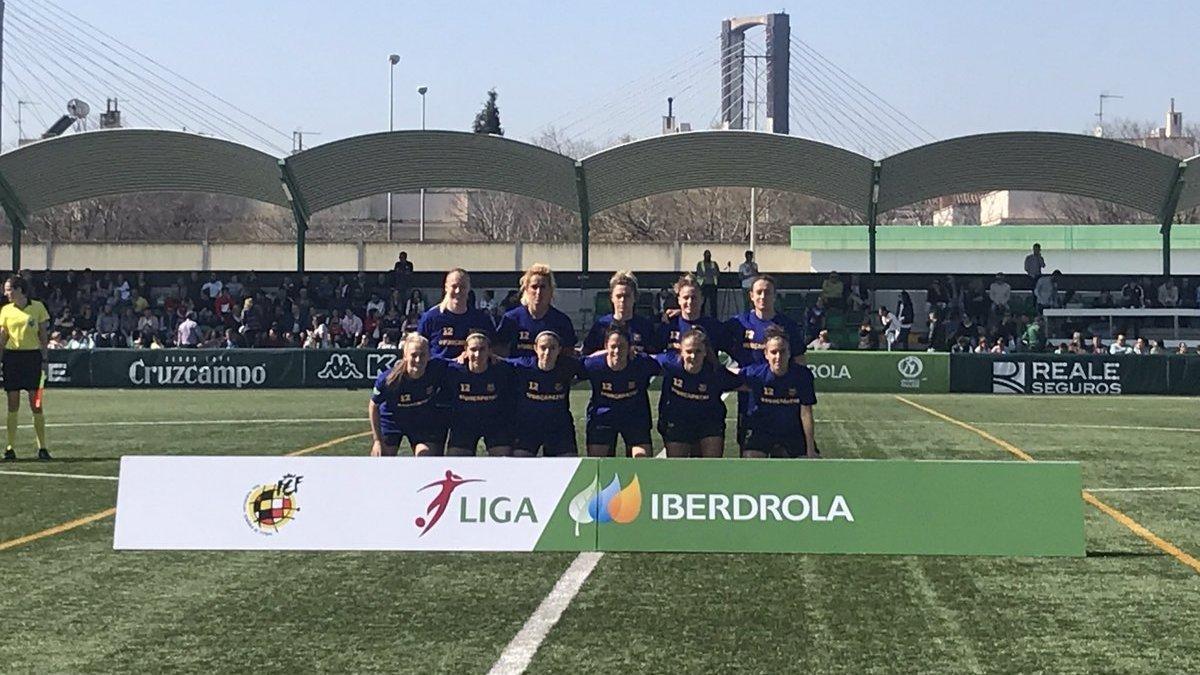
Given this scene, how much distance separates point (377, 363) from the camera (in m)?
Answer: 30.0

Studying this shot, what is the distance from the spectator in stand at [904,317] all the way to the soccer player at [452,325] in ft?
77.8

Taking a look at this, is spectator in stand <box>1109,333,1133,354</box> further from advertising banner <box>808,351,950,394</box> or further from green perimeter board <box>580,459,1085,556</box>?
green perimeter board <box>580,459,1085,556</box>

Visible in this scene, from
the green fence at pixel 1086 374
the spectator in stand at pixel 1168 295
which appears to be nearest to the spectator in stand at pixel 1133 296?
the spectator in stand at pixel 1168 295

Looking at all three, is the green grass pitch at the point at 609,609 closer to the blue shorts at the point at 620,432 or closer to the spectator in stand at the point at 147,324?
the blue shorts at the point at 620,432

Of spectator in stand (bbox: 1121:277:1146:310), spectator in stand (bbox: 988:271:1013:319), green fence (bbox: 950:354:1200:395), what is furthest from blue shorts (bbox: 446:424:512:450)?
spectator in stand (bbox: 1121:277:1146:310)

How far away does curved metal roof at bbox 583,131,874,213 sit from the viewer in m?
33.4

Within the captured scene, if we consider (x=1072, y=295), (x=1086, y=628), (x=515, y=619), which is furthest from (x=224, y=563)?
(x=1072, y=295)

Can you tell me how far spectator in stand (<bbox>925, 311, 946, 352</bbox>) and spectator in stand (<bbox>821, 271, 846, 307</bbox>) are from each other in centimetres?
217

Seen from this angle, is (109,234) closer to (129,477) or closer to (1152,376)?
(1152,376)

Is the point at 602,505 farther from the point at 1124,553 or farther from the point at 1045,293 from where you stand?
the point at 1045,293

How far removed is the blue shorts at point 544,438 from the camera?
10.6 m

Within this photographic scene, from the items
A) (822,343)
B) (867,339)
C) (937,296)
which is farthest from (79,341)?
(937,296)

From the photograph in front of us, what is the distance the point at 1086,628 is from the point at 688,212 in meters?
76.2

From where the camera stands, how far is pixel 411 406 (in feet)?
35.0
